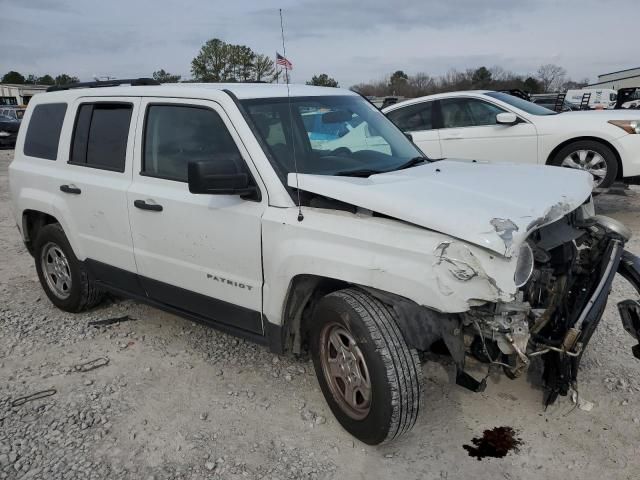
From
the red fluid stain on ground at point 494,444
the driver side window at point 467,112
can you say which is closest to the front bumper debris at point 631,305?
the red fluid stain on ground at point 494,444

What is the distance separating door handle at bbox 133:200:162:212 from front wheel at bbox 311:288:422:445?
1337 mm

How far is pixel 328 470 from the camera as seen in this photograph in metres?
2.87

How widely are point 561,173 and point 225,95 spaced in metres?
2.16

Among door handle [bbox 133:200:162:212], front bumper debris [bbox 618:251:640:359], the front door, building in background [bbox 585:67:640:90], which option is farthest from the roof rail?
building in background [bbox 585:67:640:90]

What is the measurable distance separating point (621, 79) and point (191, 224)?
69234 millimetres

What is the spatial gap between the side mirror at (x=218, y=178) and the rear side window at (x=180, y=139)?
284 millimetres

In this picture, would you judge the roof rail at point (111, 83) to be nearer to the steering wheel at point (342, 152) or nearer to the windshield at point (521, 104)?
the steering wheel at point (342, 152)

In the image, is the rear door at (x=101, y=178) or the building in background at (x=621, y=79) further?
the building in background at (x=621, y=79)

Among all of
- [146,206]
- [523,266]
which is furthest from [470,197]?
[146,206]

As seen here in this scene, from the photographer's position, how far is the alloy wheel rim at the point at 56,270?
16.2 feet

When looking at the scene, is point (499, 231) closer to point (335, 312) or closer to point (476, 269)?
point (476, 269)

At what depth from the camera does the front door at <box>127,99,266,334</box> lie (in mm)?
3314

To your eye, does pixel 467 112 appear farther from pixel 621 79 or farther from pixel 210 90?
pixel 621 79

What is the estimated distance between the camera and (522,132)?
25.6 feet
